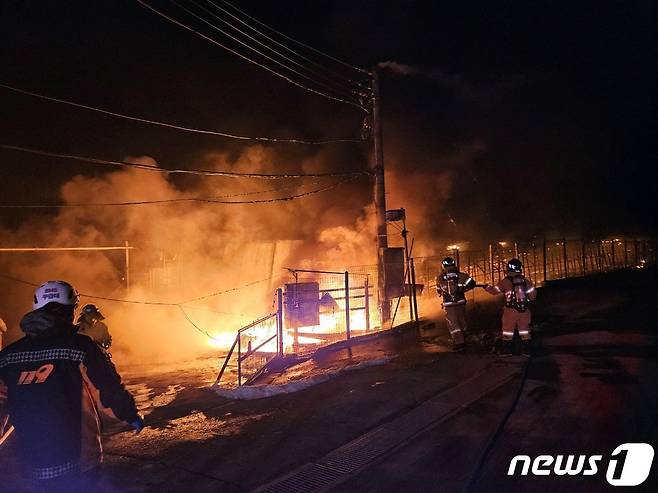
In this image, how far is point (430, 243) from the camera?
26.8 meters

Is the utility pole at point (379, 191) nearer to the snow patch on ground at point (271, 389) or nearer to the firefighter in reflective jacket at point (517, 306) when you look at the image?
the firefighter in reflective jacket at point (517, 306)

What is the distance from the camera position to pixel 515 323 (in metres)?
7.83

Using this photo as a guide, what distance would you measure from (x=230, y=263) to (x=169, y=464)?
15710mm

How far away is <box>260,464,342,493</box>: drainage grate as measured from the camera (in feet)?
12.7

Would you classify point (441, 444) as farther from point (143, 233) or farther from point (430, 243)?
point (430, 243)

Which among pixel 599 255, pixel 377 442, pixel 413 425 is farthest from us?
pixel 599 255

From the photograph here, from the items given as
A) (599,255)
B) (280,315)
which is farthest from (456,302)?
(599,255)

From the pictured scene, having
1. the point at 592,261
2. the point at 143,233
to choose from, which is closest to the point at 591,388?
the point at 143,233

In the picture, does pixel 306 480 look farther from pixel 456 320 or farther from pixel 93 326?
pixel 456 320

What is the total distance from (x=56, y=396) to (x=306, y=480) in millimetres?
2266

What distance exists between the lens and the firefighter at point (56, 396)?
2.49 m

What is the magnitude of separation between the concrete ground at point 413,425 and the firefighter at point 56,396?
67.0 inches

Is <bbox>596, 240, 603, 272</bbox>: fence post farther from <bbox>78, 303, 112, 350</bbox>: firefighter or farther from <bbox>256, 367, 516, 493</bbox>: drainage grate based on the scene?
<bbox>78, 303, 112, 350</bbox>: firefighter

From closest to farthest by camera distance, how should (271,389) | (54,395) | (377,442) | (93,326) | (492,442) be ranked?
(54,395)
(492,442)
(377,442)
(93,326)
(271,389)
